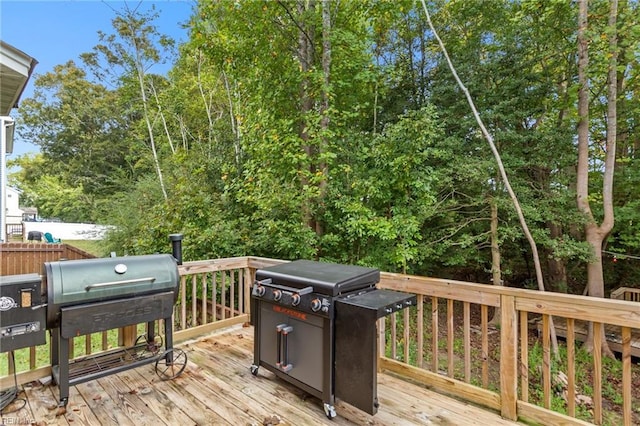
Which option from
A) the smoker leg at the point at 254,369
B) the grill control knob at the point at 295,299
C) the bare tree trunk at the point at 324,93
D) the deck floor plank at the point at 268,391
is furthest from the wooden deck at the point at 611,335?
A: the grill control knob at the point at 295,299

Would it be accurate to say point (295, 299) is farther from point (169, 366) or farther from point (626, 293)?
point (626, 293)

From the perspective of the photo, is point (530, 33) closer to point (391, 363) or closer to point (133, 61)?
point (391, 363)

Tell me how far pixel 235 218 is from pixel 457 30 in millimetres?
5432

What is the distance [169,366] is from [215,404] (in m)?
0.70

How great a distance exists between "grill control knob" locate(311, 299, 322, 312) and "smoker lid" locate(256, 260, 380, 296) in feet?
0.20

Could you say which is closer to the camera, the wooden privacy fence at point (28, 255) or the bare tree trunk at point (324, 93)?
the bare tree trunk at point (324, 93)

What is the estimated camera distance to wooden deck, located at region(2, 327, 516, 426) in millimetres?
2057

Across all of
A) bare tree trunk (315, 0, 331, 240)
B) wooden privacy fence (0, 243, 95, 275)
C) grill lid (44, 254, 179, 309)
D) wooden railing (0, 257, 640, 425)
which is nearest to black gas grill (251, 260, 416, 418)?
wooden railing (0, 257, 640, 425)

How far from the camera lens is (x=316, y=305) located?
6.73 feet

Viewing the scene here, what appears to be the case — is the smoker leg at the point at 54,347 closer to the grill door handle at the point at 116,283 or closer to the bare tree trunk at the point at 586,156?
the grill door handle at the point at 116,283

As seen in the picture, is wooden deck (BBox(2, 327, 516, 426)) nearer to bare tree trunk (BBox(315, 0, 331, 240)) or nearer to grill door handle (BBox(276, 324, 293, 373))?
grill door handle (BBox(276, 324, 293, 373))

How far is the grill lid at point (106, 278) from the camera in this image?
203 cm

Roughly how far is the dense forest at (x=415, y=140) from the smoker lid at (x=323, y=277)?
7.74 feet

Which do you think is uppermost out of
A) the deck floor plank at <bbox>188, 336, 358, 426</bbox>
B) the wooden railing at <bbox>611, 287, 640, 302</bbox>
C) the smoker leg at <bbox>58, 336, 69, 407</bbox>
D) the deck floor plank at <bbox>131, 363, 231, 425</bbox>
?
the smoker leg at <bbox>58, 336, 69, 407</bbox>
